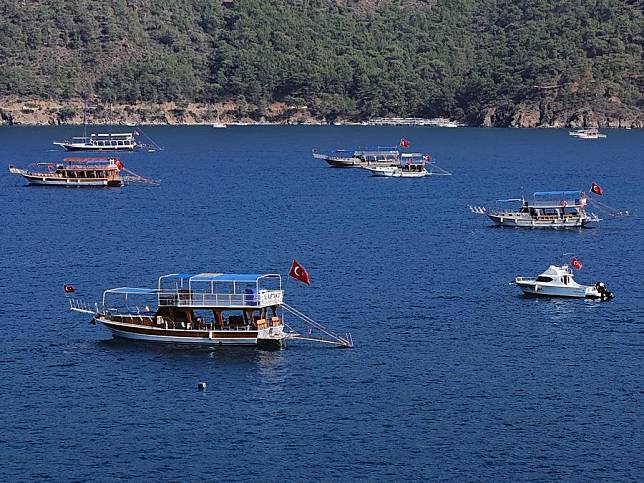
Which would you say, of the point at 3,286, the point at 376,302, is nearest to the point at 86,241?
the point at 3,286

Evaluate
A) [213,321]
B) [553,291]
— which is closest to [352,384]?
[213,321]

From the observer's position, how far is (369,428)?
91188 millimetres

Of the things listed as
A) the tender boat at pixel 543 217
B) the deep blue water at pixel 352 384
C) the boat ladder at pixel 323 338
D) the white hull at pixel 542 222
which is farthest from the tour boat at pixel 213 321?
the tender boat at pixel 543 217

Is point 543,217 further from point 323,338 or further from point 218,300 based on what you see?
point 218,300

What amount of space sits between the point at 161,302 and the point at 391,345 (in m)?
19.8

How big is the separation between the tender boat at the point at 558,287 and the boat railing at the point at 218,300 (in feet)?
104

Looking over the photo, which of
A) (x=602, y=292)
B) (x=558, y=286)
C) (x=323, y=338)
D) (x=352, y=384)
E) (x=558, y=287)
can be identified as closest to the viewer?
(x=352, y=384)

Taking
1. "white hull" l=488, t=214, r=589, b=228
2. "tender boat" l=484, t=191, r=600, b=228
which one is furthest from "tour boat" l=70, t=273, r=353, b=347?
"tender boat" l=484, t=191, r=600, b=228

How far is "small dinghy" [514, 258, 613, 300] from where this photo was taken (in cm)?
13215

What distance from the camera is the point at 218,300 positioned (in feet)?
372

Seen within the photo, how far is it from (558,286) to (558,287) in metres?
0.16

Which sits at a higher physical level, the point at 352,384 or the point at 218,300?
the point at 218,300

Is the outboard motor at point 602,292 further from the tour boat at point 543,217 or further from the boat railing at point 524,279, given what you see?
the tour boat at point 543,217

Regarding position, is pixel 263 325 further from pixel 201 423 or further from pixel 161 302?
pixel 201 423
